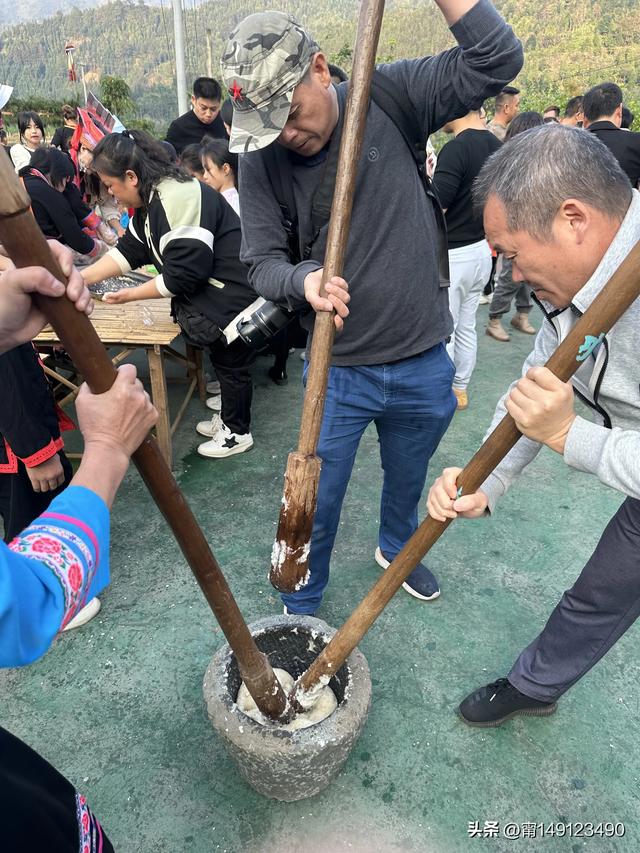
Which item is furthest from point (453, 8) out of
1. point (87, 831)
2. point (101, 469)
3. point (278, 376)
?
point (278, 376)

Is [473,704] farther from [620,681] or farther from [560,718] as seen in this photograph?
[620,681]

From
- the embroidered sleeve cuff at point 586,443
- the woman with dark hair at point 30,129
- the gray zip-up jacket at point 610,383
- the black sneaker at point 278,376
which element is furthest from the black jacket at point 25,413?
the woman with dark hair at point 30,129

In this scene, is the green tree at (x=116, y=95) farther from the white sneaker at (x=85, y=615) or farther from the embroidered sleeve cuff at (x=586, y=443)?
the embroidered sleeve cuff at (x=586, y=443)

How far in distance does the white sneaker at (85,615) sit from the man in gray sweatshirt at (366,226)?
98cm

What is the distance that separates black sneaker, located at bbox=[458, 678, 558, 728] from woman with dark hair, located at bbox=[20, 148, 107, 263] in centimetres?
378

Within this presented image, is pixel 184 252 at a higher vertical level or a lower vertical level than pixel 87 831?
higher

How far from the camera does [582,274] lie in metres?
1.30

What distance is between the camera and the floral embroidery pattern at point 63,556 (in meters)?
0.83

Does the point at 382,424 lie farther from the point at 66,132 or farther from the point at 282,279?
the point at 66,132

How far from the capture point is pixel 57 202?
3.98 meters

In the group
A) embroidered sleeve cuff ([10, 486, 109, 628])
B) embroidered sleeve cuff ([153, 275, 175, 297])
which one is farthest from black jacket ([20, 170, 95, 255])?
embroidered sleeve cuff ([10, 486, 109, 628])

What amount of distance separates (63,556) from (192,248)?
2460 millimetres

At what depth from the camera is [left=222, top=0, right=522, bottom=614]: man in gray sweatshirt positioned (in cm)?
149

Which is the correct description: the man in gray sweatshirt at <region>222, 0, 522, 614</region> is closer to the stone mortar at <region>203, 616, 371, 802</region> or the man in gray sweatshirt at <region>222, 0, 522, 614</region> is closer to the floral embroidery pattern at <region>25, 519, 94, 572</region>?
the stone mortar at <region>203, 616, 371, 802</region>
